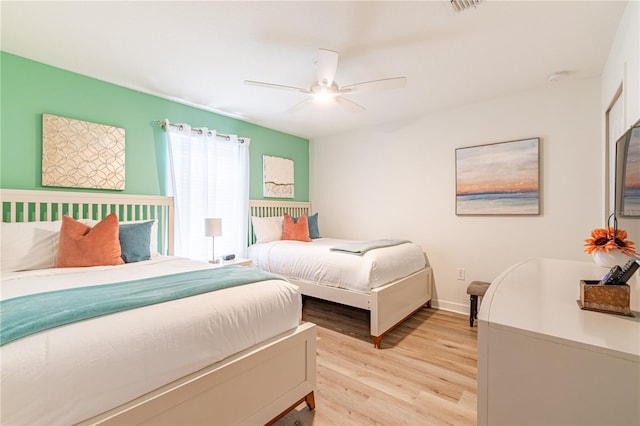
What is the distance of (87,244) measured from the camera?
2102 mm

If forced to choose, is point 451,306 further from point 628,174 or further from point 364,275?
point 628,174

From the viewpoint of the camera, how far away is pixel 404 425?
64.8 inches

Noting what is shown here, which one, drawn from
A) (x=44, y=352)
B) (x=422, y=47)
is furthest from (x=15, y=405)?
(x=422, y=47)

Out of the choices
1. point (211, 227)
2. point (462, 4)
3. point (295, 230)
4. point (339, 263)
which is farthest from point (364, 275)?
point (462, 4)

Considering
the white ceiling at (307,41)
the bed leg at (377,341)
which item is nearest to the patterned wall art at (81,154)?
the white ceiling at (307,41)

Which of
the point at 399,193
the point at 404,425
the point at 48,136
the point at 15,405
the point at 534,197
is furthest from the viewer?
the point at 399,193

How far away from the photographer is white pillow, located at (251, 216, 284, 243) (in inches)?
152

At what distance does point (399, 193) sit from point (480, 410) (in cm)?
324

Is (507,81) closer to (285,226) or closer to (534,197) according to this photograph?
(534,197)

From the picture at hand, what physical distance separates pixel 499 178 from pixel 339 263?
205cm

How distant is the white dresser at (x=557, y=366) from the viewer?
0.72 m

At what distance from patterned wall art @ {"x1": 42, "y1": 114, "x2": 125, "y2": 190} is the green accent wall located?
7cm

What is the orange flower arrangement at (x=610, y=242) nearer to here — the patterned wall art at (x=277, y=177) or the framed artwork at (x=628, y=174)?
the framed artwork at (x=628, y=174)

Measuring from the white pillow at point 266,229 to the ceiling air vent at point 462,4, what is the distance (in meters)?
3.06
